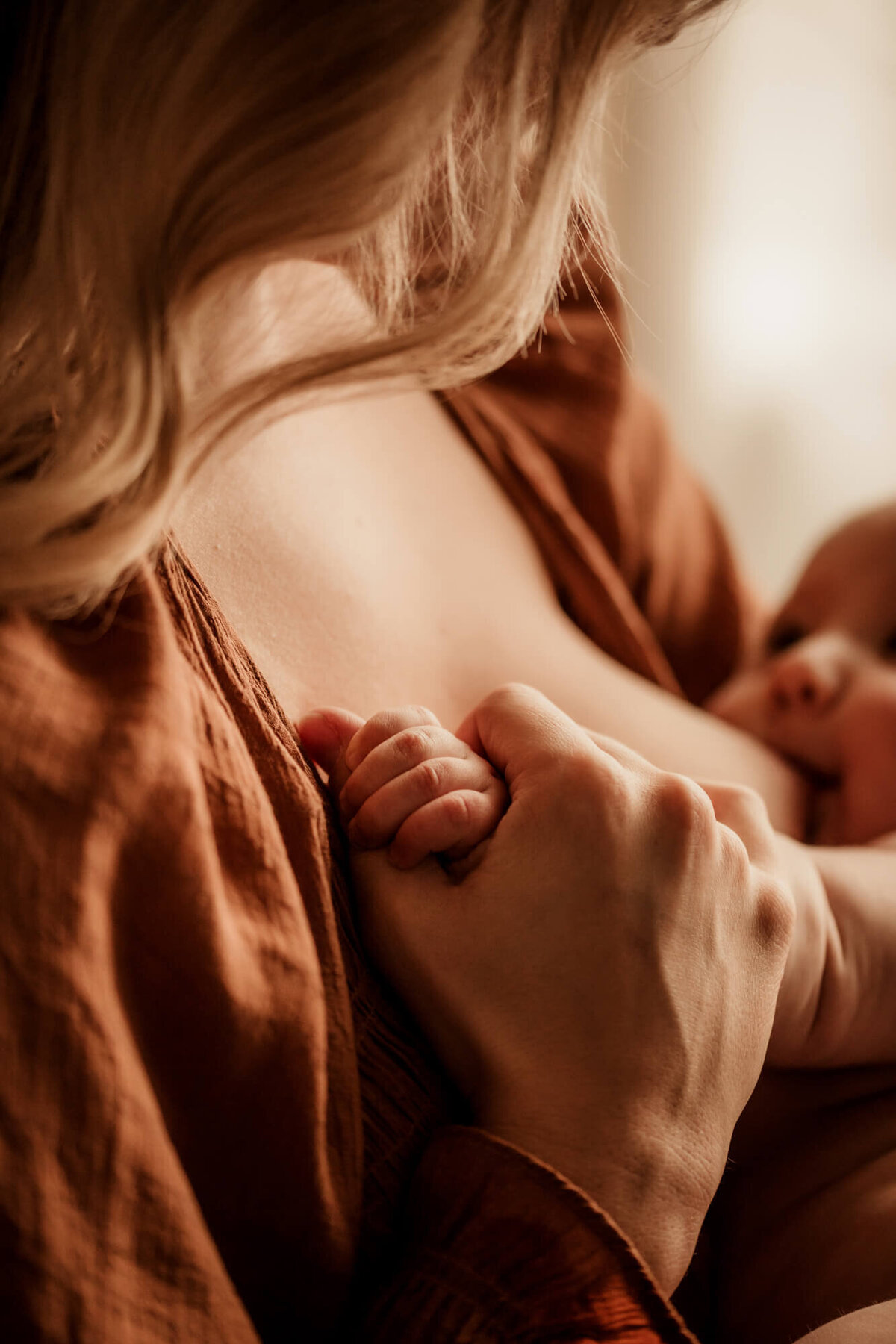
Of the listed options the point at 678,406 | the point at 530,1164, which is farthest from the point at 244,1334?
the point at 678,406

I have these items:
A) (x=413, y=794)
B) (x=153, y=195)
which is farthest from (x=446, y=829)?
(x=153, y=195)

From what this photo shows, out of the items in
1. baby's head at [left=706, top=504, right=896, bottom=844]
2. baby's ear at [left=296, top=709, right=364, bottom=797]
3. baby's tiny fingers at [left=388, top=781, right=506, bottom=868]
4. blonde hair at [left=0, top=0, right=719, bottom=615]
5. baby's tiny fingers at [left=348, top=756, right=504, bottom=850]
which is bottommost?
baby's head at [left=706, top=504, right=896, bottom=844]

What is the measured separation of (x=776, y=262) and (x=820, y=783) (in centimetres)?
118

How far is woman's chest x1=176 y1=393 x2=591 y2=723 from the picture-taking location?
0.45m

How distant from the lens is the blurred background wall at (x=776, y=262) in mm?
1551

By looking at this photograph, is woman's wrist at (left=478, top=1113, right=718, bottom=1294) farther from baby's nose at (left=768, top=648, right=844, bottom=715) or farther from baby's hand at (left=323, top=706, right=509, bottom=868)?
baby's nose at (left=768, top=648, right=844, bottom=715)

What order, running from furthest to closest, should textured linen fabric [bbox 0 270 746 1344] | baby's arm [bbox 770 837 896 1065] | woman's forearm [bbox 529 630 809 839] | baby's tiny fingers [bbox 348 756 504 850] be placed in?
woman's forearm [bbox 529 630 809 839]
baby's arm [bbox 770 837 896 1065]
baby's tiny fingers [bbox 348 756 504 850]
textured linen fabric [bbox 0 270 746 1344]

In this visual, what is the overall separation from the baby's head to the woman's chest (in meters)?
0.21

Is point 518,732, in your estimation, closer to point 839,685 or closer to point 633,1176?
point 633,1176

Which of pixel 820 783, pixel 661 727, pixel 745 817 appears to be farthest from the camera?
pixel 820 783

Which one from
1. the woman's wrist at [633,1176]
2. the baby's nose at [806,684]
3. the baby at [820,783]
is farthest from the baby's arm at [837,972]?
the baby's nose at [806,684]

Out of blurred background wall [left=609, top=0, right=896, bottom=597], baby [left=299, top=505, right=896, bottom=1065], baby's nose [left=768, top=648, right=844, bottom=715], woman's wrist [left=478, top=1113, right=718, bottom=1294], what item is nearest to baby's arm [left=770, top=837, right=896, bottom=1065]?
baby [left=299, top=505, right=896, bottom=1065]

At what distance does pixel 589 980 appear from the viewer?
0.38m

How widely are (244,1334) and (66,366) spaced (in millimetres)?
313
